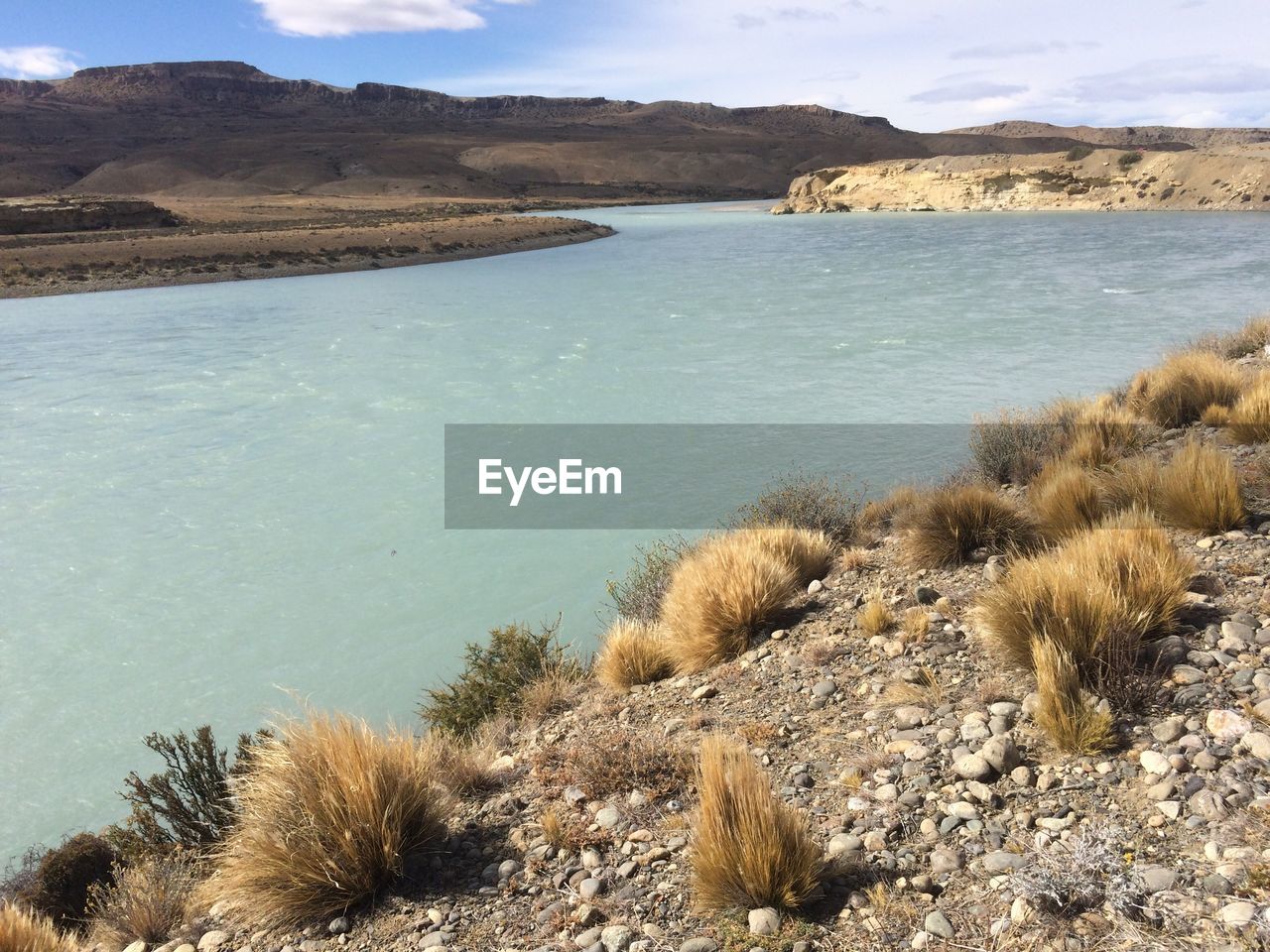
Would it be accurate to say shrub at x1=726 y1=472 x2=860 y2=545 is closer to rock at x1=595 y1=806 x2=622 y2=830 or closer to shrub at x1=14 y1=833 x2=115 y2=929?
rock at x1=595 y1=806 x2=622 y2=830

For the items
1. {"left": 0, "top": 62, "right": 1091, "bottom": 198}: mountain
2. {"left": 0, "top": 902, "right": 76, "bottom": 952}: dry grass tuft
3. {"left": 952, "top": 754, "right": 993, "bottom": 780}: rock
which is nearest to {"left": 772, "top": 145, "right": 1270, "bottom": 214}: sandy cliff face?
{"left": 0, "top": 62, "right": 1091, "bottom": 198}: mountain

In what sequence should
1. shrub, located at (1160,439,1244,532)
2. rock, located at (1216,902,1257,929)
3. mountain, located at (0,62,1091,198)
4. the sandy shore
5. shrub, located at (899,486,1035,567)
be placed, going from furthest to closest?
mountain, located at (0,62,1091,198), the sandy shore, shrub, located at (899,486,1035,567), shrub, located at (1160,439,1244,532), rock, located at (1216,902,1257,929)

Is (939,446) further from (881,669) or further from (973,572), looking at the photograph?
(881,669)

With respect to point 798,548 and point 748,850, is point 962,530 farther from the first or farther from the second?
point 748,850

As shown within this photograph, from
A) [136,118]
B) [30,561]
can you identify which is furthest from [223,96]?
[30,561]

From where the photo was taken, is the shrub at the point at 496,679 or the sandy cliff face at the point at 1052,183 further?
the sandy cliff face at the point at 1052,183

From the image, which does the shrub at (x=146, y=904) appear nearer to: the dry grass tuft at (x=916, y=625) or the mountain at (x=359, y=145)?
the dry grass tuft at (x=916, y=625)

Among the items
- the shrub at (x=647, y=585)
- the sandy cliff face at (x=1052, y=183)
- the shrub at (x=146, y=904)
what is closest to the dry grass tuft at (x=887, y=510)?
the shrub at (x=647, y=585)
